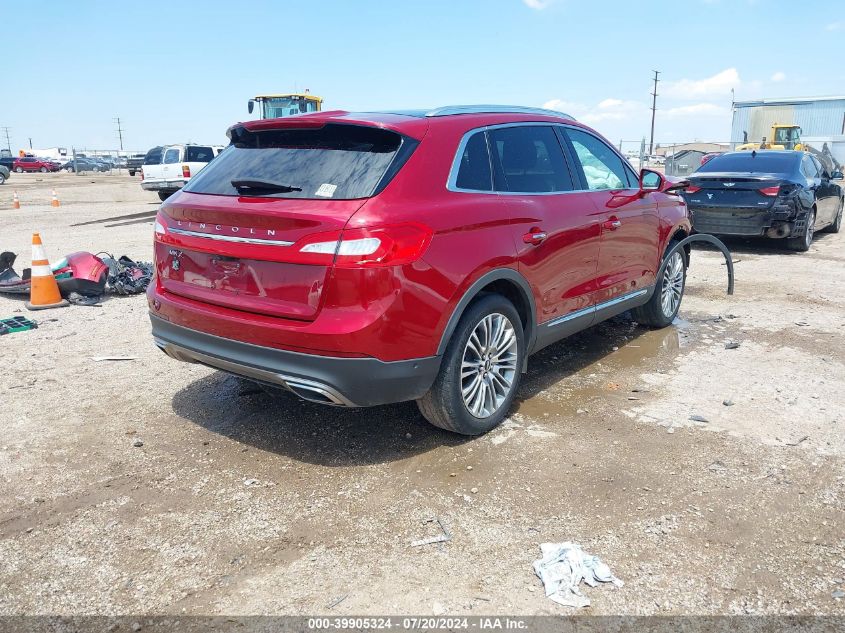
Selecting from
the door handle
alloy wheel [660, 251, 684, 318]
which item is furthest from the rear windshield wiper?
alloy wheel [660, 251, 684, 318]

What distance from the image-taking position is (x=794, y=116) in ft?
178

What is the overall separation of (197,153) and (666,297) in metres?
19.6

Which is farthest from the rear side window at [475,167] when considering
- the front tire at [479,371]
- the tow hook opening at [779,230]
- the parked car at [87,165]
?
the parked car at [87,165]

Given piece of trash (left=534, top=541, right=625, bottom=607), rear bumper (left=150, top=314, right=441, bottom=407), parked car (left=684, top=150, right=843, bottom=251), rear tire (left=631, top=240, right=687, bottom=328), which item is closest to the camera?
piece of trash (left=534, top=541, right=625, bottom=607)

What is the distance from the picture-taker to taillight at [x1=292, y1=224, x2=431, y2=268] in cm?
313

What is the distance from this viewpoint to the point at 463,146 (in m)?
3.80

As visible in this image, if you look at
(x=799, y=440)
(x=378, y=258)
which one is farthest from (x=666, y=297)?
(x=378, y=258)

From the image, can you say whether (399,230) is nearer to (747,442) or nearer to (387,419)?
(387,419)

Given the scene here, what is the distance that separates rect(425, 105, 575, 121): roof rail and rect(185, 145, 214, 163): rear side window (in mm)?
19397

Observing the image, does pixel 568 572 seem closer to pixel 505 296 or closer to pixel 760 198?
pixel 505 296

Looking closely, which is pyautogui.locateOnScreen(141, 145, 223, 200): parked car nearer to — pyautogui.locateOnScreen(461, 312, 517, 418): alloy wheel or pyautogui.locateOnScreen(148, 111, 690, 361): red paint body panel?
pyautogui.locateOnScreen(148, 111, 690, 361): red paint body panel

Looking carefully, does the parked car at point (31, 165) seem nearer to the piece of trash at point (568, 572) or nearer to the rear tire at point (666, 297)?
the rear tire at point (666, 297)

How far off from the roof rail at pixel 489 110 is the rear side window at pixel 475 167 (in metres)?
0.21

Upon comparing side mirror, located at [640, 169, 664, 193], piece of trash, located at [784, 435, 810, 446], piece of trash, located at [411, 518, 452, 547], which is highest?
side mirror, located at [640, 169, 664, 193]
